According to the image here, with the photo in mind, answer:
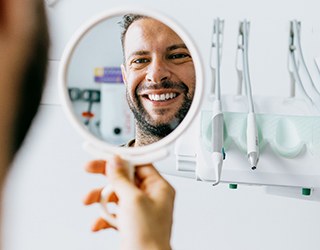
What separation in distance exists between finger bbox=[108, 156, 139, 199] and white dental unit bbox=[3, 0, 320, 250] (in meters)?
0.01

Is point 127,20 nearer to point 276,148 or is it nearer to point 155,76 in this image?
point 155,76

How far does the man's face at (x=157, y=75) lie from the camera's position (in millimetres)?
518

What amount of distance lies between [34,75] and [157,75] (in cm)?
13

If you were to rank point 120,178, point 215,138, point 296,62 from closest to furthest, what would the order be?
point 120,178
point 215,138
point 296,62

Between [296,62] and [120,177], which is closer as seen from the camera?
[120,177]

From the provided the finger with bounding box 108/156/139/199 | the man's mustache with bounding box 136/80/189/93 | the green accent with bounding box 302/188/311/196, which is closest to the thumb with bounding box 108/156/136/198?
the finger with bounding box 108/156/139/199

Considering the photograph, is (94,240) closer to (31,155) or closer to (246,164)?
(31,155)

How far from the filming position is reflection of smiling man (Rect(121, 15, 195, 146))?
1.70 feet

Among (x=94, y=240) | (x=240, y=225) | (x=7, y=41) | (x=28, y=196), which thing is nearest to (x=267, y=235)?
(x=240, y=225)

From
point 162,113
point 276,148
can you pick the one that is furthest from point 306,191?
point 162,113

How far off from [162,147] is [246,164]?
150mm

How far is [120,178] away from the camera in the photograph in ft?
1.55

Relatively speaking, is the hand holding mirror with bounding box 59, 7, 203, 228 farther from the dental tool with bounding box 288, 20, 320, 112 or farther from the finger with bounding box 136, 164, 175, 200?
the dental tool with bounding box 288, 20, 320, 112

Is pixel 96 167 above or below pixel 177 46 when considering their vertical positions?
below
